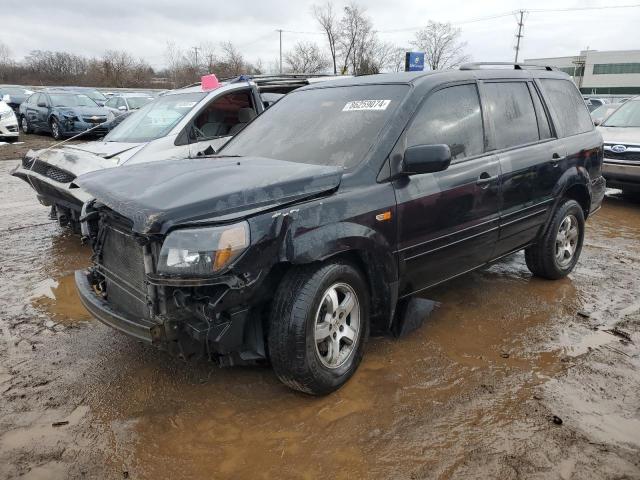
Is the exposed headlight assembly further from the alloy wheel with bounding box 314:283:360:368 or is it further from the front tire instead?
the alloy wheel with bounding box 314:283:360:368

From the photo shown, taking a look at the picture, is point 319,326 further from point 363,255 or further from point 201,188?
point 201,188

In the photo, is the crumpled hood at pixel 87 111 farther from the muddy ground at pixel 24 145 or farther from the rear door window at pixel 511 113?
the rear door window at pixel 511 113

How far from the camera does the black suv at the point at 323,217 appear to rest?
2566 mm

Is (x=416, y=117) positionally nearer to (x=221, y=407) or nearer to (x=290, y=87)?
(x=221, y=407)

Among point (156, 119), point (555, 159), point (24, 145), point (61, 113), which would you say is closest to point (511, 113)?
point (555, 159)

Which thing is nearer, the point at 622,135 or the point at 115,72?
the point at 622,135

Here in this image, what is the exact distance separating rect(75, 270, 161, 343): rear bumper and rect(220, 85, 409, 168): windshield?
1450 mm

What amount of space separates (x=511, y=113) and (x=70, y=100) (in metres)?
17.1

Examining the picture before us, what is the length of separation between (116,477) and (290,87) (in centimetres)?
668

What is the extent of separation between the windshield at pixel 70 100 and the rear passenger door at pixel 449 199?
657 inches

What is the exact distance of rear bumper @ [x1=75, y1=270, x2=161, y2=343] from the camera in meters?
2.60

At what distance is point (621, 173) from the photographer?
8375 mm

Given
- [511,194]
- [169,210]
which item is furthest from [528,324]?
[169,210]

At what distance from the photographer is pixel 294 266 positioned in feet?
9.20
